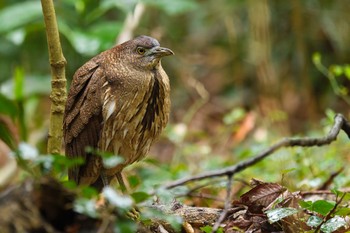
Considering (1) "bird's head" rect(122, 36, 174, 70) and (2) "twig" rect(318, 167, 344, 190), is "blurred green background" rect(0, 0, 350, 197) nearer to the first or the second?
(2) "twig" rect(318, 167, 344, 190)

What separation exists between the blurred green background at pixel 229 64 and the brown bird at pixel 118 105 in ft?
9.38

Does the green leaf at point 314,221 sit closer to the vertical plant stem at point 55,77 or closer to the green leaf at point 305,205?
the green leaf at point 305,205

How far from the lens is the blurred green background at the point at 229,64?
333 inches

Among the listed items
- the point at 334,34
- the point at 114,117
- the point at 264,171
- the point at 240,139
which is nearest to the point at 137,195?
the point at 114,117

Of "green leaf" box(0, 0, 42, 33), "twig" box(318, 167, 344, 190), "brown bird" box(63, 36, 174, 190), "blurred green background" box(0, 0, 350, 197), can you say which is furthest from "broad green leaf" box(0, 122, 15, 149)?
"blurred green background" box(0, 0, 350, 197)

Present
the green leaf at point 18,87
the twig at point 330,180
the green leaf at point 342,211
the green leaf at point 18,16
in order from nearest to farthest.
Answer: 1. the green leaf at point 342,211
2. the green leaf at point 18,87
3. the twig at point 330,180
4. the green leaf at point 18,16

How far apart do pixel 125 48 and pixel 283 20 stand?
5658 millimetres

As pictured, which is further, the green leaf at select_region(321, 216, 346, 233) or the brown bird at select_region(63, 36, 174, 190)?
the brown bird at select_region(63, 36, 174, 190)

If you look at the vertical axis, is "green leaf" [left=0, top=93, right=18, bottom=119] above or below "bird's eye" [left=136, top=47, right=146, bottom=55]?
above

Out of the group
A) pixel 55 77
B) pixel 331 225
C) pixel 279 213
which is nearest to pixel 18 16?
pixel 55 77

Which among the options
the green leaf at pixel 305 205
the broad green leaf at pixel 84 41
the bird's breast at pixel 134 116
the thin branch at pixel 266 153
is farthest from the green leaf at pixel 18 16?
the green leaf at pixel 305 205

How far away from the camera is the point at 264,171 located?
654cm

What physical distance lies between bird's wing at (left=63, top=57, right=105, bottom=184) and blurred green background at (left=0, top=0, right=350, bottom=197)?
9.36 ft

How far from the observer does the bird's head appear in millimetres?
4617
